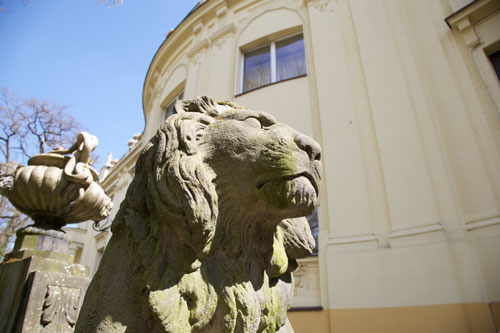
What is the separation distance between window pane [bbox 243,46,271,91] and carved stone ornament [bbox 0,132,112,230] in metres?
4.83

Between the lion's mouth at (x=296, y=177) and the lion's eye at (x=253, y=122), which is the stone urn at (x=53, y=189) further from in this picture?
the lion's mouth at (x=296, y=177)

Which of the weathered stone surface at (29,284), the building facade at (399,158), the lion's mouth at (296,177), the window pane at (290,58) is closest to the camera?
the lion's mouth at (296,177)

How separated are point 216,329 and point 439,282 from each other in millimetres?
3535

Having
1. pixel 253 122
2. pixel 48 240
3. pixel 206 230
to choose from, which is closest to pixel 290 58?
pixel 48 240

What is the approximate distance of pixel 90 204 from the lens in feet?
9.65

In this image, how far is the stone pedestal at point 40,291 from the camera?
82.4 inches

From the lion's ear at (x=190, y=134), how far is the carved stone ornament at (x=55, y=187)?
198 centimetres

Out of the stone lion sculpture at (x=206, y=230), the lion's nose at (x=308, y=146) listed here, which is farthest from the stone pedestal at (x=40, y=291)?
the lion's nose at (x=308, y=146)

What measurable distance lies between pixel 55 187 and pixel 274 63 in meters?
5.59

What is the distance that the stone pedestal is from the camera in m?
2.09

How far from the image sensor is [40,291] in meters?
2.14

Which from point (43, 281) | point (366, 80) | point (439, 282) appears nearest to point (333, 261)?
point (439, 282)

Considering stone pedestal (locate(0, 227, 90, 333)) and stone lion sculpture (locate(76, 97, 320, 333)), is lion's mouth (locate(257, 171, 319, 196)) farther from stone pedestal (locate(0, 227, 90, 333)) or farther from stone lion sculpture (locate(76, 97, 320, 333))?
stone pedestal (locate(0, 227, 90, 333))

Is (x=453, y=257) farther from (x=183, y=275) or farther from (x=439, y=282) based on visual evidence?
(x=183, y=275)
